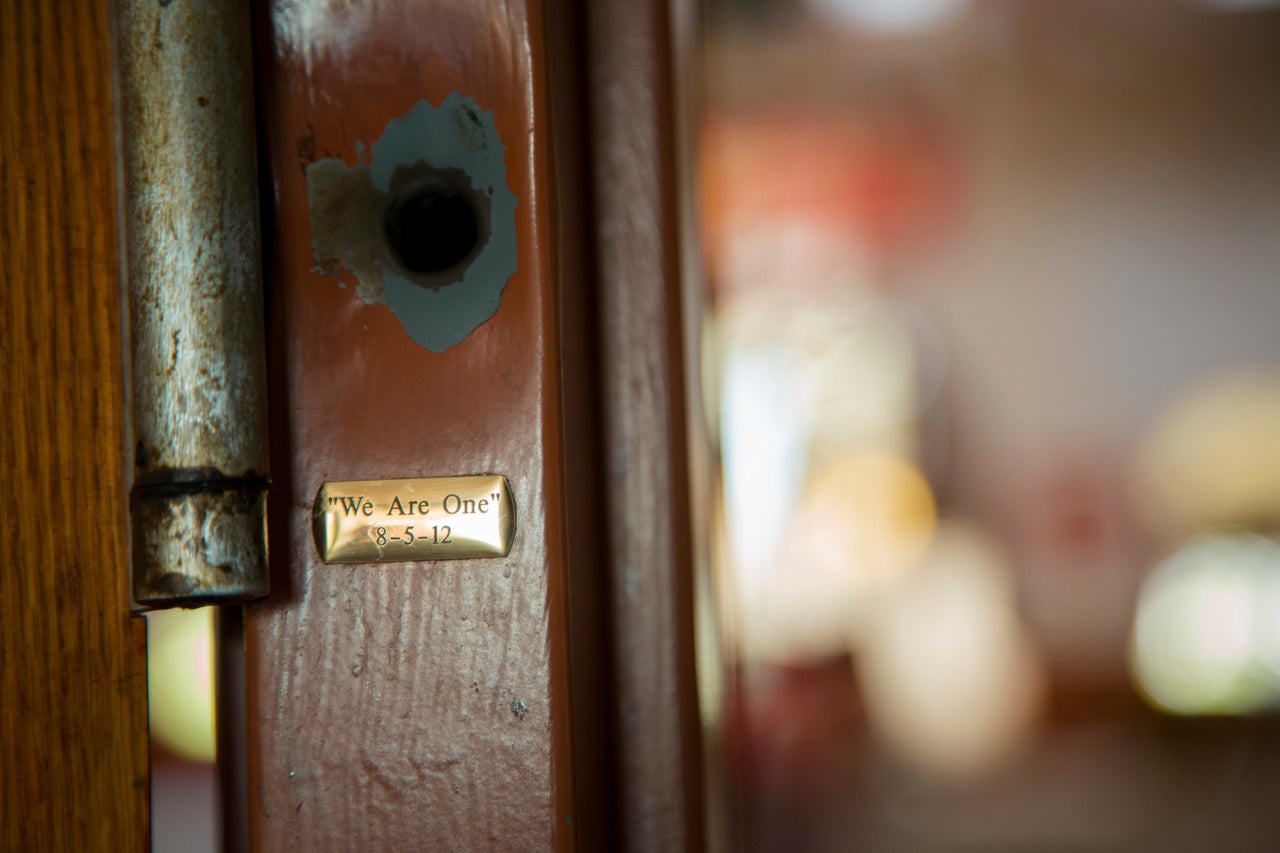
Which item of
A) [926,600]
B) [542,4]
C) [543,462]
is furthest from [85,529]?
[926,600]

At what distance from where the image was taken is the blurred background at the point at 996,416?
471mm

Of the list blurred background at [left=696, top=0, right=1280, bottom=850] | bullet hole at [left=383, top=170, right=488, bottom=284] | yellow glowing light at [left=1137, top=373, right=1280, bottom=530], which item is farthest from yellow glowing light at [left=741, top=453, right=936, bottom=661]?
bullet hole at [left=383, top=170, right=488, bottom=284]

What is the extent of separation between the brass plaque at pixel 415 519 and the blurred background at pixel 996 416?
0.53 ft

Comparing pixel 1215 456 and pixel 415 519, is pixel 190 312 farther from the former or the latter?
pixel 1215 456

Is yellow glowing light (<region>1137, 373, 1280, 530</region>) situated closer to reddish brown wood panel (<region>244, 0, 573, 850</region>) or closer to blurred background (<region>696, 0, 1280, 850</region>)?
blurred background (<region>696, 0, 1280, 850</region>)

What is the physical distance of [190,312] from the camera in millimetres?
327

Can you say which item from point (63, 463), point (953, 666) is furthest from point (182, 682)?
point (953, 666)

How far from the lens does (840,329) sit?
50 centimetres

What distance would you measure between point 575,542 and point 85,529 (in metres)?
0.22

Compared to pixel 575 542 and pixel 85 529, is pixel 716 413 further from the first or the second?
pixel 85 529

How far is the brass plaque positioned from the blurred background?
163 millimetres

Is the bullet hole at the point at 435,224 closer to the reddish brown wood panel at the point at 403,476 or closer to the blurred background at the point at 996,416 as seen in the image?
the reddish brown wood panel at the point at 403,476

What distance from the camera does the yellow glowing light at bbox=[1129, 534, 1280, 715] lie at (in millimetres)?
467

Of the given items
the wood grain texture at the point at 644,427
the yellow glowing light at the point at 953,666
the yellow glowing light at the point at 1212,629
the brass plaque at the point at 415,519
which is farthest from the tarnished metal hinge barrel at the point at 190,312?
the yellow glowing light at the point at 1212,629
